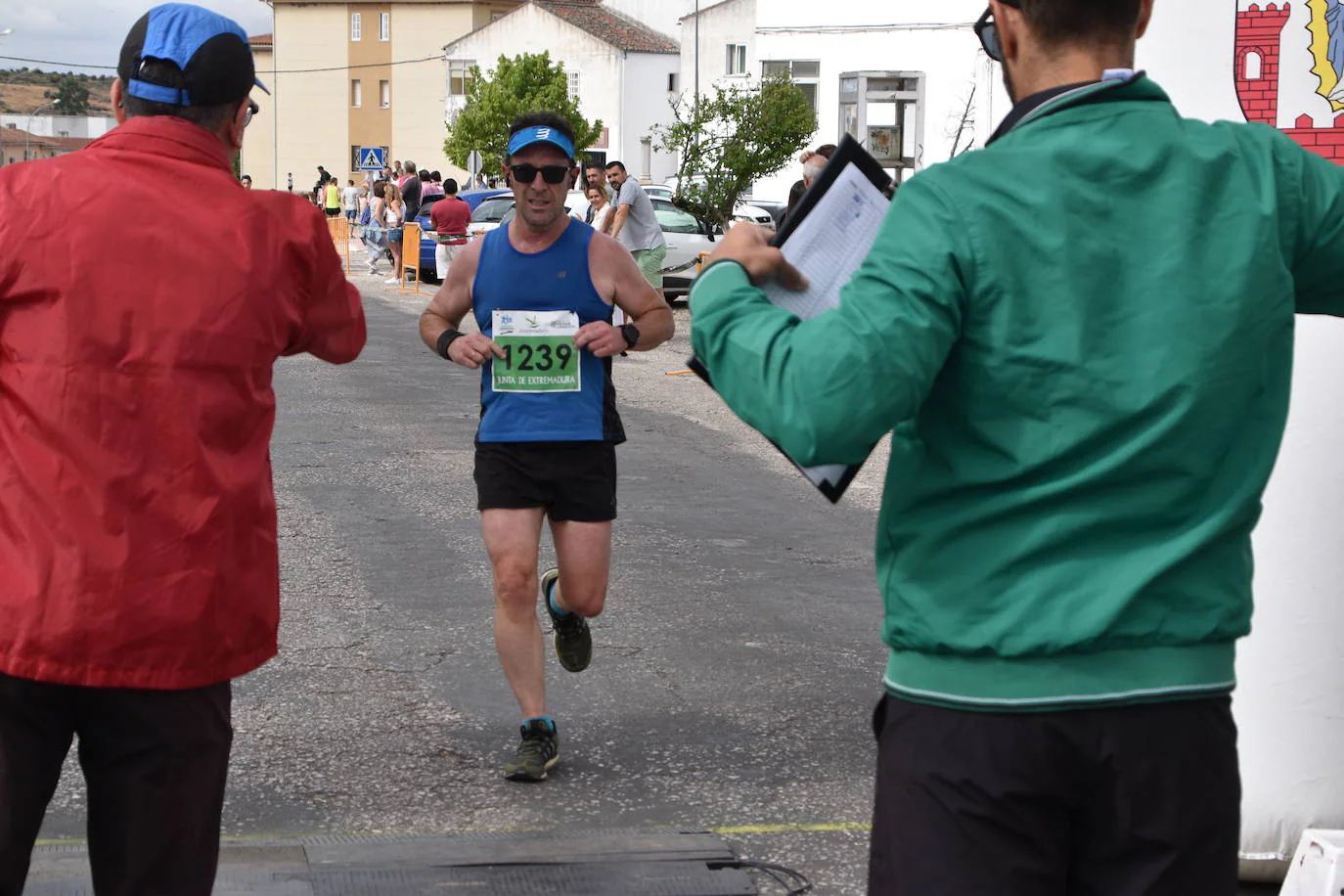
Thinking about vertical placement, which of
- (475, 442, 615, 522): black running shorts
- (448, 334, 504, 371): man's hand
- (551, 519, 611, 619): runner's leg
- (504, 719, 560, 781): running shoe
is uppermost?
(448, 334, 504, 371): man's hand

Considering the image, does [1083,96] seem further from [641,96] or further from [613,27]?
[613,27]

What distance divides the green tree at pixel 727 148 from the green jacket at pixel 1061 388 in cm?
2210

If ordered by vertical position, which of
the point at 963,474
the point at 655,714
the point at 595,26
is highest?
the point at 595,26

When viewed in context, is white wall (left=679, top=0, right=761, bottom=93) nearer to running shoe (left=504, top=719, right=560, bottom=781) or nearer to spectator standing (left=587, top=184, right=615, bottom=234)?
spectator standing (left=587, top=184, right=615, bottom=234)

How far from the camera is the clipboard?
2238mm

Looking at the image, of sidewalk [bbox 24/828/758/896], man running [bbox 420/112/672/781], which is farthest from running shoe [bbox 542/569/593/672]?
sidewalk [bbox 24/828/758/896]

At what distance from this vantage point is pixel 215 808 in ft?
9.59

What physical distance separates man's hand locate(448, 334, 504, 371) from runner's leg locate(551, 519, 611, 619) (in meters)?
0.58

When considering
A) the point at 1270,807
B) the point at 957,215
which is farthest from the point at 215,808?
the point at 1270,807

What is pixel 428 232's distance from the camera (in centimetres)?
2933

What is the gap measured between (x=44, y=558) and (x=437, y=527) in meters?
6.50

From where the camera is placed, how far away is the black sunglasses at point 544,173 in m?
5.53

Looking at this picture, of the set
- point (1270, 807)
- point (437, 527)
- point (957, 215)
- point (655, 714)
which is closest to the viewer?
point (957, 215)

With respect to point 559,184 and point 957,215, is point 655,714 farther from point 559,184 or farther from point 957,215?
point 957,215
